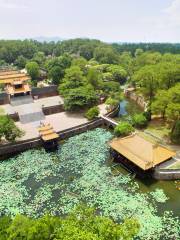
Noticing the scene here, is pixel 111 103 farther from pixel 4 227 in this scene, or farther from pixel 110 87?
pixel 4 227

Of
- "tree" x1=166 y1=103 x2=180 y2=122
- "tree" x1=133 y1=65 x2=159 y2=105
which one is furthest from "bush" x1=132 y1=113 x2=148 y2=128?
"tree" x1=166 y1=103 x2=180 y2=122

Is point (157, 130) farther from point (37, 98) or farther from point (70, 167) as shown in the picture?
point (37, 98)

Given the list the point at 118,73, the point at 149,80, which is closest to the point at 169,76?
the point at 149,80

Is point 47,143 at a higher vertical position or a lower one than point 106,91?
lower

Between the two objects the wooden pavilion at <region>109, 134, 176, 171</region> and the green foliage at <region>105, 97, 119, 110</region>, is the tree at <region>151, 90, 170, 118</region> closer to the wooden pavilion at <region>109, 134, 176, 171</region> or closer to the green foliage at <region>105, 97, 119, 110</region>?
the wooden pavilion at <region>109, 134, 176, 171</region>

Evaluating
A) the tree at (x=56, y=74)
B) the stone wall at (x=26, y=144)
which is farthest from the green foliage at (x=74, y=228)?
the tree at (x=56, y=74)

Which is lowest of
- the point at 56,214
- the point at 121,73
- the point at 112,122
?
the point at 56,214

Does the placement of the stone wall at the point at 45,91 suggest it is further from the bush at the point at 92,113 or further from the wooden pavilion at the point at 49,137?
the wooden pavilion at the point at 49,137

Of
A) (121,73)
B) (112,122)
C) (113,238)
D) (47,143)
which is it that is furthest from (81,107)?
(113,238)
